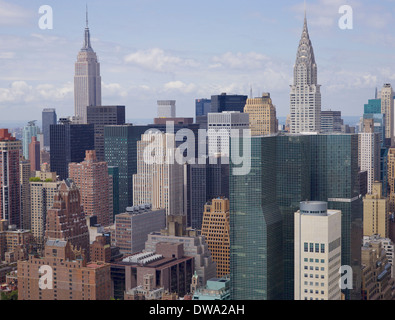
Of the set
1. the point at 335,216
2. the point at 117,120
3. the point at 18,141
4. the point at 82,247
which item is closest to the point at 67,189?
the point at 82,247

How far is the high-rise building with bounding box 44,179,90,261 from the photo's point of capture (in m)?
21.8

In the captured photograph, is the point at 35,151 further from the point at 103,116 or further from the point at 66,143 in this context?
the point at 103,116

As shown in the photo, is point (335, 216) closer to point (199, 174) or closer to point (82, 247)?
point (82, 247)

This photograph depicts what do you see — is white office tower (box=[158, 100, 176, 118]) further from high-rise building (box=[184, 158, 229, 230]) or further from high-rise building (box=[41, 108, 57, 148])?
high-rise building (box=[184, 158, 229, 230])

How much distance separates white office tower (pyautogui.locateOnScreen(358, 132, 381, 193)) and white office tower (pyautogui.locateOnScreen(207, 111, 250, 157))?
7.37 m

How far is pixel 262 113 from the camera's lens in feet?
126

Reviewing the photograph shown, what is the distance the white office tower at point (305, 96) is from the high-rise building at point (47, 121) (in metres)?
16.6

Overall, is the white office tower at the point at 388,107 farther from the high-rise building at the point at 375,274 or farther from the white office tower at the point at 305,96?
the high-rise building at the point at 375,274

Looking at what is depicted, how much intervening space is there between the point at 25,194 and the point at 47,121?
12.2 meters

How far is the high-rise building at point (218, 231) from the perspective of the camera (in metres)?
22.2

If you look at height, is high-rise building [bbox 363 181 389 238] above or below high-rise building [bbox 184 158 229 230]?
below

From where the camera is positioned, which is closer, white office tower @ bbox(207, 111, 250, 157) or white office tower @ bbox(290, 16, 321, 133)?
white office tower @ bbox(207, 111, 250, 157)

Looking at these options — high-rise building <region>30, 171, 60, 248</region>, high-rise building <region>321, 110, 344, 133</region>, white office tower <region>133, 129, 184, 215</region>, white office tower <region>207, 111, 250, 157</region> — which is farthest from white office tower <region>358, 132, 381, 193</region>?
high-rise building <region>30, 171, 60, 248</region>

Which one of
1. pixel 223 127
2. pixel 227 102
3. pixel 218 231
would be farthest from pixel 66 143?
pixel 218 231
